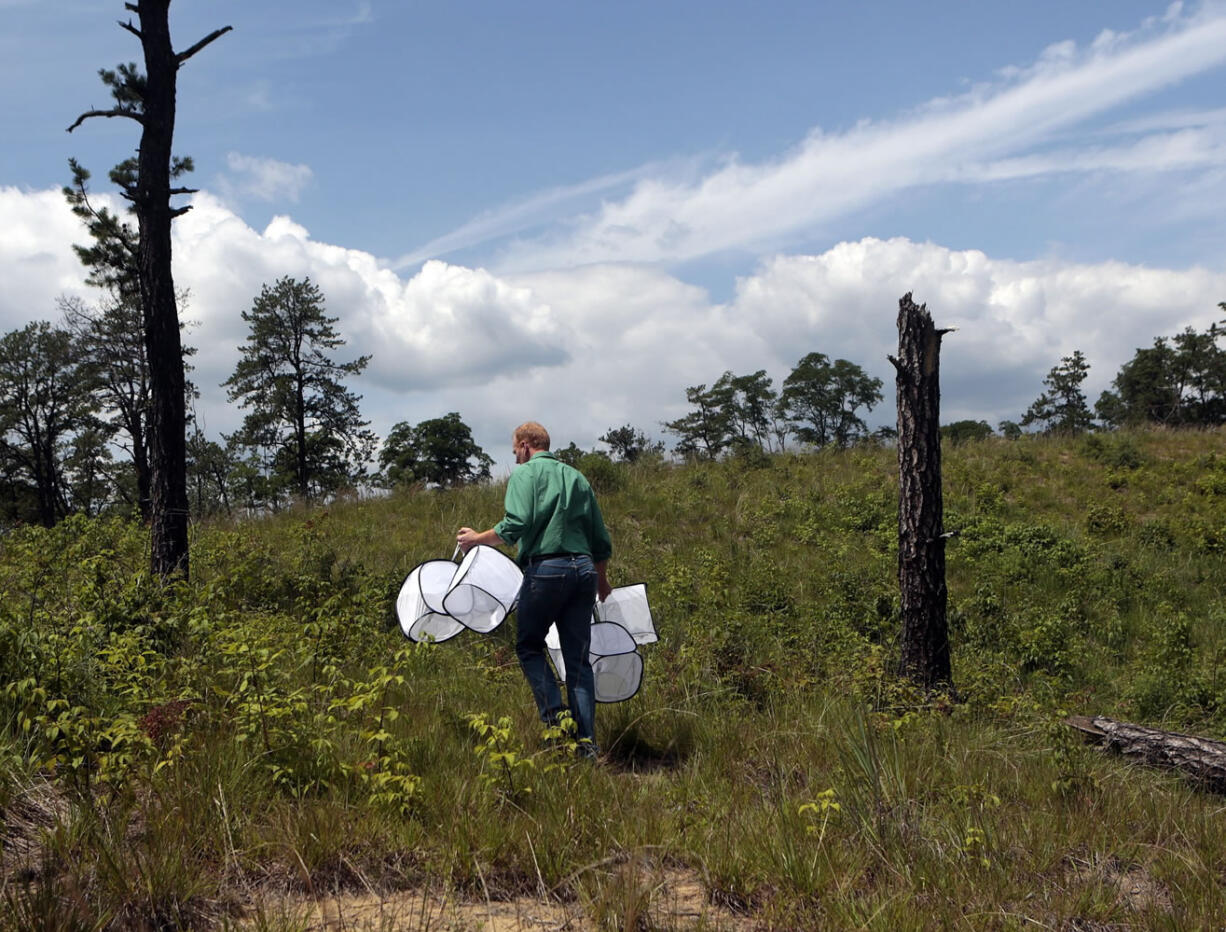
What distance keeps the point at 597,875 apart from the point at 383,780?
1.03m

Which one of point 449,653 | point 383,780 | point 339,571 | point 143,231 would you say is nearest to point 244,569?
point 339,571

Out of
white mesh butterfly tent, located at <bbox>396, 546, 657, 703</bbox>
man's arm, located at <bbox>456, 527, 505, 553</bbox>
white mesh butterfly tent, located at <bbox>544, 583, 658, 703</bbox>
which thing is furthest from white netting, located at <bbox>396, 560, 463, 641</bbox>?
white mesh butterfly tent, located at <bbox>544, 583, 658, 703</bbox>

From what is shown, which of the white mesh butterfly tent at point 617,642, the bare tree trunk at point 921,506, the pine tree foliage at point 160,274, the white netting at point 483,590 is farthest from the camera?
the pine tree foliage at point 160,274

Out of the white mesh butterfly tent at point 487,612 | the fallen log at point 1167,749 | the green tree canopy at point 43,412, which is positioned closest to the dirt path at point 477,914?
the white mesh butterfly tent at point 487,612

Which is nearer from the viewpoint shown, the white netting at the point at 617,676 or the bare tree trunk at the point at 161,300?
the white netting at the point at 617,676

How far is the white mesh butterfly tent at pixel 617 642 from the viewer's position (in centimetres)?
519

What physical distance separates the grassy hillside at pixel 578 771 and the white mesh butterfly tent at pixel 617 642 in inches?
10.7

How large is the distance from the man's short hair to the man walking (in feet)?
0.96

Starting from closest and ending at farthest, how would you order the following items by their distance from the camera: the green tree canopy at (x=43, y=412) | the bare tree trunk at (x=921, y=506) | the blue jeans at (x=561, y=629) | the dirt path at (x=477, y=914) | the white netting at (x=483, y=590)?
the dirt path at (x=477, y=914)
the blue jeans at (x=561, y=629)
the white netting at (x=483, y=590)
the bare tree trunk at (x=921, y=506)
the green tree canopy at (x=43, y=412)

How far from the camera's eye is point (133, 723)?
3.63 metres

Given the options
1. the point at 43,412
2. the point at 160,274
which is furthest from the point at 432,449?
the point at 160,274

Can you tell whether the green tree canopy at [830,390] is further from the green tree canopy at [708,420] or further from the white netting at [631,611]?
the white netting at [631,611]

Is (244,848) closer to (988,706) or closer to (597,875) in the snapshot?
(597,875)

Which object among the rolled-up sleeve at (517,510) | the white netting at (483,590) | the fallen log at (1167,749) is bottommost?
the fallen log at (1167,749)
